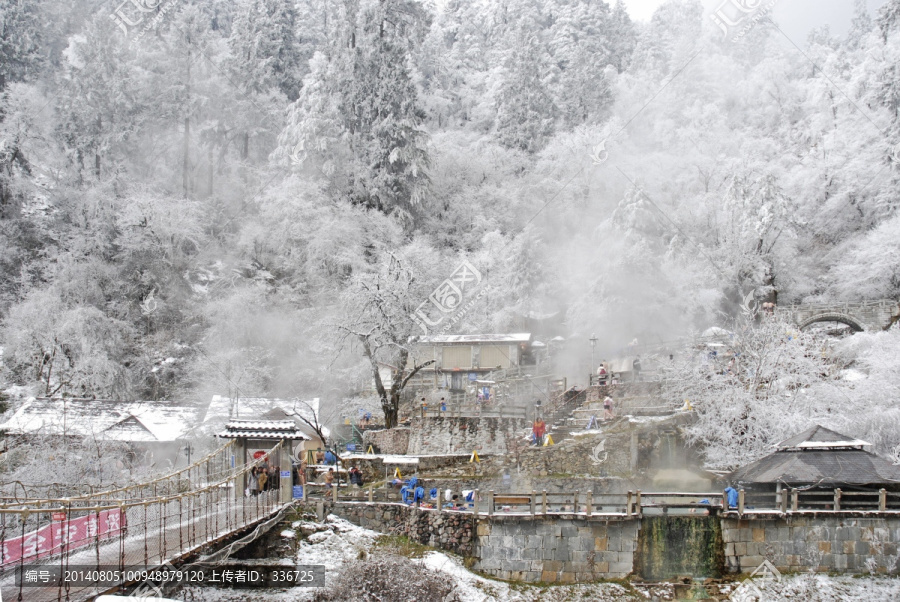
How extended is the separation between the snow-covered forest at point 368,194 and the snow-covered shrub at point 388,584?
12455mm

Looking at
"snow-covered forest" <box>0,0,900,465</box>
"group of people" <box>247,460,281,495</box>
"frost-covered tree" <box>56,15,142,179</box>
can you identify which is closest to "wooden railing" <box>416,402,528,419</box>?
"snow-covered forest" <box>0,0,900,465</box>

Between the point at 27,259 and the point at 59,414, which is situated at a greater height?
the point at 27,259

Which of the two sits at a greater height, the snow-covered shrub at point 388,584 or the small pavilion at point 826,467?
the small pavilion at point 826,467

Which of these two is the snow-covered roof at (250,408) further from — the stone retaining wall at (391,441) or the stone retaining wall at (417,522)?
the stone retaining wall at (417,522)

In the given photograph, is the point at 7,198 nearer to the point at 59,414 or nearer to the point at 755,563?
the point at 59,414

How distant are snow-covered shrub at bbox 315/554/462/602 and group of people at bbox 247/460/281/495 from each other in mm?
3141

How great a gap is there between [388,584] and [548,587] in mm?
4389

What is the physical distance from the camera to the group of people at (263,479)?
1925cm

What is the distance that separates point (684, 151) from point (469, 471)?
3762cm

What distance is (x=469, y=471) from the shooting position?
23.9 metres

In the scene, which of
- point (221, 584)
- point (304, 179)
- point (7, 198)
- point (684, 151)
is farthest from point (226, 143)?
point (221, 584)

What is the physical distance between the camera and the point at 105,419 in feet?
105

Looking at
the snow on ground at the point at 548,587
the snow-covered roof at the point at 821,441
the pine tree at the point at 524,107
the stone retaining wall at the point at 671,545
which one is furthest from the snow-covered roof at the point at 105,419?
the pine tree at the point at 524,107

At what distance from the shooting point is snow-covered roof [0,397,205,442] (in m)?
30.2
